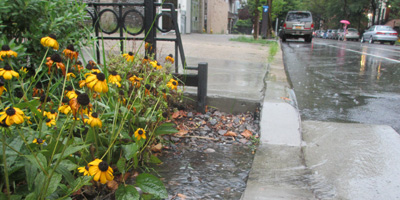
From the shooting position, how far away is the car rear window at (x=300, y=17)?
77.9 ft

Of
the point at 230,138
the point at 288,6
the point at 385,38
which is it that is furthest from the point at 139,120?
the point at 288,6

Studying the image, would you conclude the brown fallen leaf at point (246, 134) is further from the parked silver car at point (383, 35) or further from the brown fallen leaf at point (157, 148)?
the parked silver car at point (383, 35)

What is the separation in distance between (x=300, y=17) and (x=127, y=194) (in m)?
24.4

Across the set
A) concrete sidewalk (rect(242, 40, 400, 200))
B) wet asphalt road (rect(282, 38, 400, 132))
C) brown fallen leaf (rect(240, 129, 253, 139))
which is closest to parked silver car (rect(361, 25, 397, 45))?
wet asphalt road (rect(282, 38, 400, 132))

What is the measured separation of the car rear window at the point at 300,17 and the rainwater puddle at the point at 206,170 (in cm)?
2265

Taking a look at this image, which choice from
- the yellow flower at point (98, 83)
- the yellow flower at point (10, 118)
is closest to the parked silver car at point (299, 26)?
the yellow flower at point (98, 83)

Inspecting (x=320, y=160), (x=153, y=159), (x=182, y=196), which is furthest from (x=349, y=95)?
(x=182, y=196)

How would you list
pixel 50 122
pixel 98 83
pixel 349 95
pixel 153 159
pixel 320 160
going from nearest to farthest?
pixel 98 83, pixel 50 122, pixel 153 159, pixel 320 160, pixel 349 95

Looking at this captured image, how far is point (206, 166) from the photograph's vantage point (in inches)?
97.0

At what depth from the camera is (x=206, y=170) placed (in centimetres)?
239

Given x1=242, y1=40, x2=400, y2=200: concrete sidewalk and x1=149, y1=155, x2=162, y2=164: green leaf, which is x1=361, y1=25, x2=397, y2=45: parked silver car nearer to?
x1=242, y1=40, x2=400, y2=200: concrete sidewalk

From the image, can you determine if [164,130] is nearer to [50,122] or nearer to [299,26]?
[50,122]

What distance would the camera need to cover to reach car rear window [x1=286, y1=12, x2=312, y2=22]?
23.7m

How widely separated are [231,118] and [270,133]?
58cm
